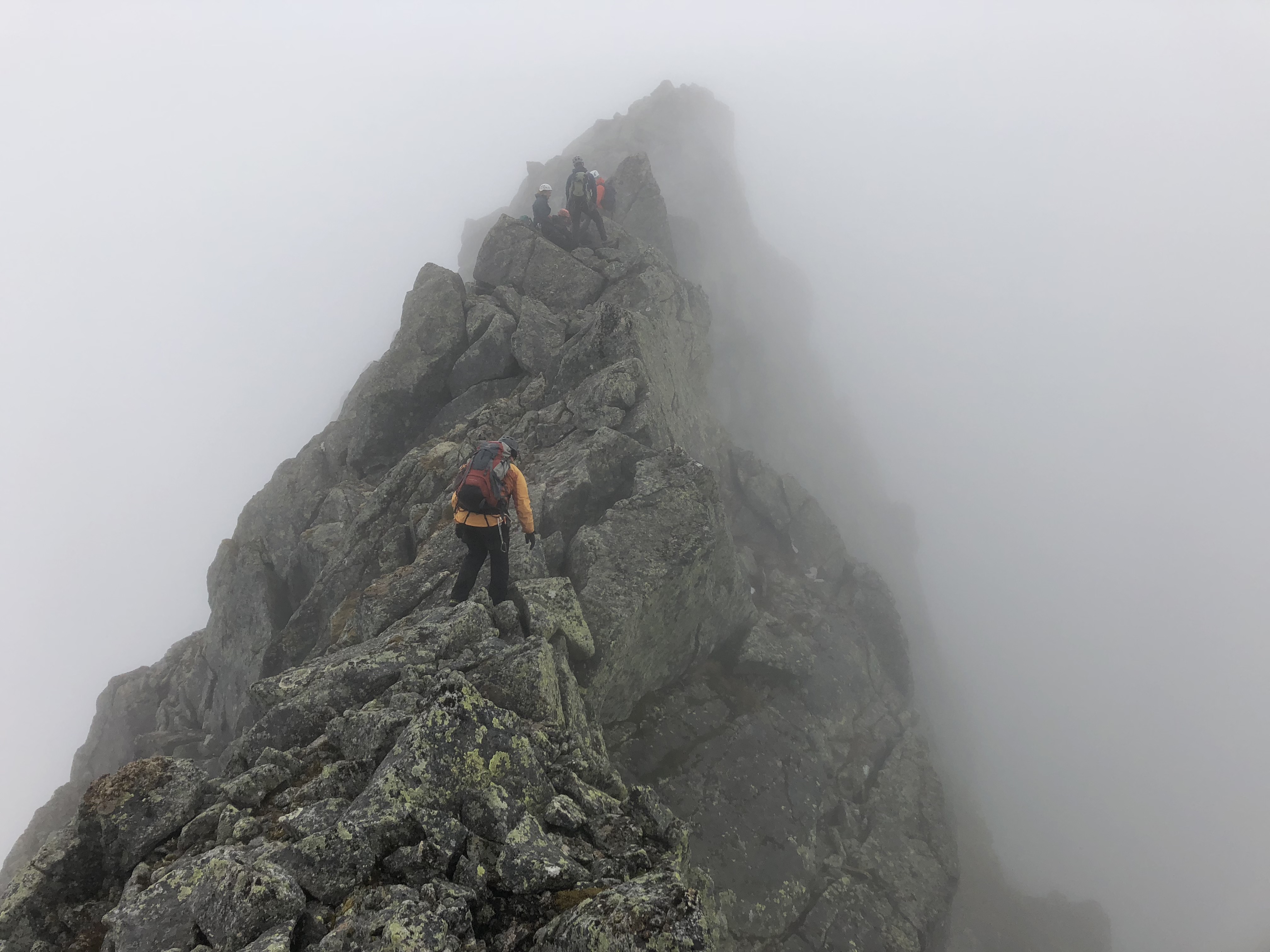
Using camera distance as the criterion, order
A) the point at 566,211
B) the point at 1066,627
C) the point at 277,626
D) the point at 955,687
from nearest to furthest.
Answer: the point at 277,626 < the point at 566,211 < the point at 955,687 < the point at 1066,627

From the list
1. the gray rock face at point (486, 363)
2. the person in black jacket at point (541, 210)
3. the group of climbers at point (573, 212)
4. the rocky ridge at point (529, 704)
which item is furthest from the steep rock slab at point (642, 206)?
the gray rock face at point (486, 363)

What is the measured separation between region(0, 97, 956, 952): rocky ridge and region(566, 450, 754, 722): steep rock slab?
0.44 feet

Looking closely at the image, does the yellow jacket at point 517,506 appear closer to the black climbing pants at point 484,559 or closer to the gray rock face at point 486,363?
the black climbing pants at point 484,559

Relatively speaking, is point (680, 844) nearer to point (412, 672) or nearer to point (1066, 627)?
point (412, 672)

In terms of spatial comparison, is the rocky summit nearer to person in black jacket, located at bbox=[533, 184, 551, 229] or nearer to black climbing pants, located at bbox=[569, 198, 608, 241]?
black climbing pants, located at bbox=[569, 198, 608, 241]

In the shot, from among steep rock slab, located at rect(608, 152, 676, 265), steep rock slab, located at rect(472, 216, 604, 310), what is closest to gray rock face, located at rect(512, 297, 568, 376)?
steep rock slab, located at rect(472, 216, 604, 310)

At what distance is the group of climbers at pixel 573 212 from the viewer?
36750 mm

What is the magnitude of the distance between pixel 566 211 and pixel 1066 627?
232 m

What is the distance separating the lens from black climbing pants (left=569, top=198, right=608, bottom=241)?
37.4 metres

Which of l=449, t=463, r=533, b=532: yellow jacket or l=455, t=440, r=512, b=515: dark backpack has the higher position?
l=455, t=440, r=512, b=515: dark backpack

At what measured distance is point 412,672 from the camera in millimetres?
13289

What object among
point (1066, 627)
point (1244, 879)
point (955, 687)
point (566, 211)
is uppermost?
point (566, 211)

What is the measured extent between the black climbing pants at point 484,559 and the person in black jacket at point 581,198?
1110 inches

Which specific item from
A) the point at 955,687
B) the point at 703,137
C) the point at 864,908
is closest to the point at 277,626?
the point at 864,908
